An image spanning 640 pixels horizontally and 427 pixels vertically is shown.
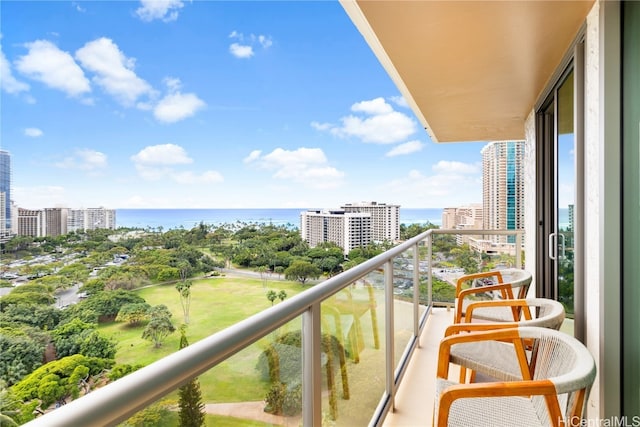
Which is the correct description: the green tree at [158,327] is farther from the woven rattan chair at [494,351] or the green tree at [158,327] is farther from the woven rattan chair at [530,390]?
the woven rattan chair at [530,390]

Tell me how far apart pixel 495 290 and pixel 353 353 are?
151 cm

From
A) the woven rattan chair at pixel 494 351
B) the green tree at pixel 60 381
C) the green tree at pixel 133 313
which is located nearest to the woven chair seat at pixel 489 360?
the woven rattan chair at pixel 494 351

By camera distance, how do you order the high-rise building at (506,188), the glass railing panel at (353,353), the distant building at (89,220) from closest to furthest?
the glass railing panel at (353,353)
the high-rise building at (506,188)
the distant building at (89,220)

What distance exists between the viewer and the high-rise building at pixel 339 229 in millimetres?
17266

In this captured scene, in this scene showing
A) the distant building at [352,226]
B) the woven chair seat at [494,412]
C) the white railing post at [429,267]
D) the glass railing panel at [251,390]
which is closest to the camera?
the glass railing panel at [251,390]

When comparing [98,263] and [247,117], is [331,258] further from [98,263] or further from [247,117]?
[247,117]

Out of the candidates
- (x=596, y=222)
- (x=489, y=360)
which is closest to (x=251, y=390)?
(x=489, y=360)

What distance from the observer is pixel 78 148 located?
109ft

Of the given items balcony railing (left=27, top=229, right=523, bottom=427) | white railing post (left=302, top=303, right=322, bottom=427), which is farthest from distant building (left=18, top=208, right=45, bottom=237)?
white railing post (left=302, top=303, right=322, bottom=427)

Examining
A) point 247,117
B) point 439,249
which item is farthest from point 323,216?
point 247,117

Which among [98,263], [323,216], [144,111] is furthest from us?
[144,111]

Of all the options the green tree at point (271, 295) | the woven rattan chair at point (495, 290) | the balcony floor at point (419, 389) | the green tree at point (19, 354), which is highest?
the woven rattan chair at point (495, 290)

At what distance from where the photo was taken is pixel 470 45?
2.45 metres

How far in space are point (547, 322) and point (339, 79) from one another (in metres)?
42.7
